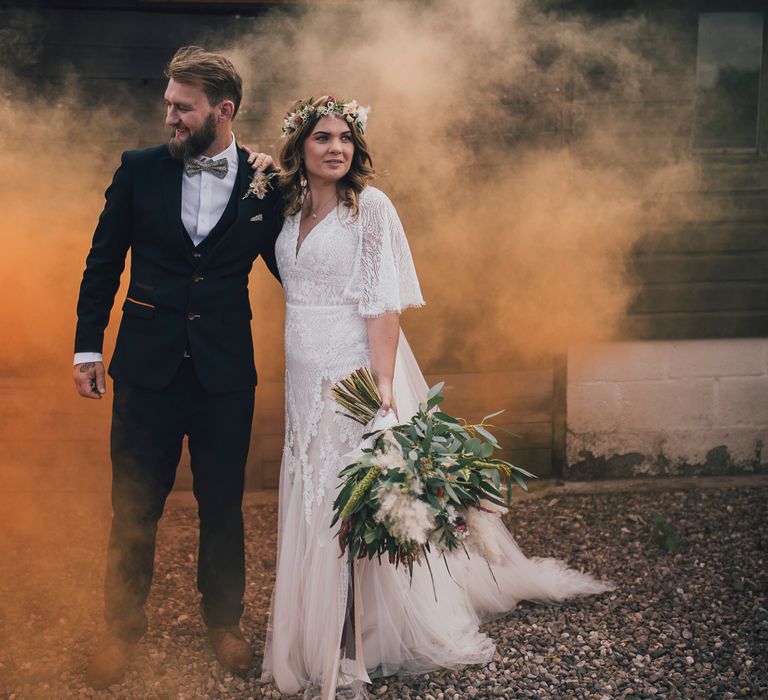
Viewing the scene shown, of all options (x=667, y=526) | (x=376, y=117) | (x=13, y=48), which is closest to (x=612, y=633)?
(x=667, y=526)

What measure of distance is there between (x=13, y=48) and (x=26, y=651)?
2.74 metres

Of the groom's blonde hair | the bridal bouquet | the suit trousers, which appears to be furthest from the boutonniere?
the bridal bouquet

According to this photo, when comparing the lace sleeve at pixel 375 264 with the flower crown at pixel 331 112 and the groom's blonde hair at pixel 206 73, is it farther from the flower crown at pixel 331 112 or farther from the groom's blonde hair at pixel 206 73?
the groom's blonde hair at pixel 206 73

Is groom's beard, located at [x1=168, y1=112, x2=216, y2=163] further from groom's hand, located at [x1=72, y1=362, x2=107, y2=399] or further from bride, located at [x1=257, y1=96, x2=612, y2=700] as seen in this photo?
groom's hand, located at [x1=72, y1=362, x2=107, y2=399]

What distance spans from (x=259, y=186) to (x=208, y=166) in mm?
175

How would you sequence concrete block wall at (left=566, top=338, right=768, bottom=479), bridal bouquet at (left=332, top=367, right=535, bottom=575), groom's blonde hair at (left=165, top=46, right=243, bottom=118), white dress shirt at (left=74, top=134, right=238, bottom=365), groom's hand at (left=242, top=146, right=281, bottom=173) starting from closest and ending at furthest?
bridal bouquet at (left=332, top=367, right=535, bottom=575) → groom's blonde hair at (left=165, top=46, right=243, bottom=118) → white dress shirt at (left=74, top=134, right=238, bottom=365) → groom's hand at (left=242, top=146, right=281, bottom=173) → concrete block wall at (left=566, top=338, right=768, bottom=479)

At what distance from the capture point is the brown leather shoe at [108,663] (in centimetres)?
279

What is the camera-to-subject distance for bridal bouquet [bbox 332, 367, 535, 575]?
7.75ft

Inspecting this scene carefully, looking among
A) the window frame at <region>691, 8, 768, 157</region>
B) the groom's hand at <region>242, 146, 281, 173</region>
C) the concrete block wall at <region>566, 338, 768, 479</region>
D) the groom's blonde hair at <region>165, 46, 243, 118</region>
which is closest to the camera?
the groom's blonde hair at <region>165, 46, 243, 118</region>

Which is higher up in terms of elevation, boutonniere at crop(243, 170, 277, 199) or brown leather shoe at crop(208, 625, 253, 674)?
boutonniere at crop(243, 170, 277, 199)

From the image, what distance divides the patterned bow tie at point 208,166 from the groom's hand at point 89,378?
72cm

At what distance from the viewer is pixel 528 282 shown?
462cm

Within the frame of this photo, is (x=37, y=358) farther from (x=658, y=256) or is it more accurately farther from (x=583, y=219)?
(x=658, y=256)

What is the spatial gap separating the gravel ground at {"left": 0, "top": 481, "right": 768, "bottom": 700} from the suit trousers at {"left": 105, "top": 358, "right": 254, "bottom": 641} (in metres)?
0.26
